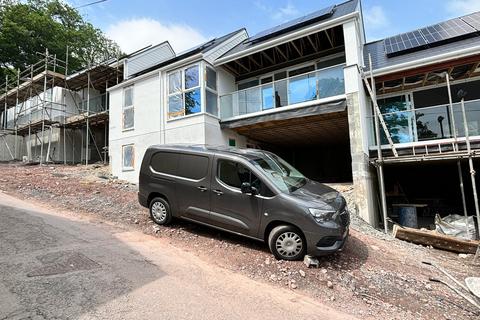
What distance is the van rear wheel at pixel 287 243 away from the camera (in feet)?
16.7

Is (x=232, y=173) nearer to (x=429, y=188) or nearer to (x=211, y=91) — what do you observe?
(x=211, y=91)

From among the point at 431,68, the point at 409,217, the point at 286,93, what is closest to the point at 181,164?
the point at 286,93

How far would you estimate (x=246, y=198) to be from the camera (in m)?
5.56

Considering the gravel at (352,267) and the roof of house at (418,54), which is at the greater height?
the roof of house at (418,54)

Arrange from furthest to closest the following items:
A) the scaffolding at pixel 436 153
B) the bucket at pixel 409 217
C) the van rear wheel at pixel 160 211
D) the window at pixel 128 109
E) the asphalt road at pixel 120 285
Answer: the window at pixel 128 109
the bucket at pixel 409 217
the scaffolding at pixel 436 153
the van rear wheel at pixel 160 211
the asphalt road at pixel 120 285

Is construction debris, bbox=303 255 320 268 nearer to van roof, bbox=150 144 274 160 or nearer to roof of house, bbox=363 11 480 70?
van roof, bbox=150 144 274 160

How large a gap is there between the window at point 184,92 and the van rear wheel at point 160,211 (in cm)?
625

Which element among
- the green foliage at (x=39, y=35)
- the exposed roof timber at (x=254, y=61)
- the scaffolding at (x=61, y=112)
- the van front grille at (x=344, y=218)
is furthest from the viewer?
the green foliage at (x=39, y=35)

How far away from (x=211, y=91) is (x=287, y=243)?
30.2 ft

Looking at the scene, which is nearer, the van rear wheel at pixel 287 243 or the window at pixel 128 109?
the van rear wheel at pixel 287 243

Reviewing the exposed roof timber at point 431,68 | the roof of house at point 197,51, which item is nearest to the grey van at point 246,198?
the exposed roof timber at point 431,68

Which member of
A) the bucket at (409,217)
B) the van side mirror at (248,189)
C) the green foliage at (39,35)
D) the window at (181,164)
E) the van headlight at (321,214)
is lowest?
the bucket at (409,217)

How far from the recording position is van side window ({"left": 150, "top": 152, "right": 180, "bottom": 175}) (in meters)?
6.69

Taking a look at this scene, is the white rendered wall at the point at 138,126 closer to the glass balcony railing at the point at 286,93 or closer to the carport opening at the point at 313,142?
the glass balcony railing at the point at 286,93
